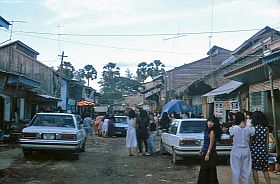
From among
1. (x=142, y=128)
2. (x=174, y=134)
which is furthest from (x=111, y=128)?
(x=174, y=134)

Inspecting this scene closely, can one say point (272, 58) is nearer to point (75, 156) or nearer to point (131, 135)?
point (131, 135)

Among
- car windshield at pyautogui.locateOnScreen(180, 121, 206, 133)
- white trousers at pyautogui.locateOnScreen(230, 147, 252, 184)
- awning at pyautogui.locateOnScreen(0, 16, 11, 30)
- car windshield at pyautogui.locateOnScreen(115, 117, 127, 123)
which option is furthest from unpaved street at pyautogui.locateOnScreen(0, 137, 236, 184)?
car windshield at pyautogui.locateOnScreen(115, 117, 127, 123)

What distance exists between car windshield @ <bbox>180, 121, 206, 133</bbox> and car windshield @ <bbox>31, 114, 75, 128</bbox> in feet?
13.2

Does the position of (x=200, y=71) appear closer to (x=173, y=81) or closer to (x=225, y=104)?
(x=173, y=81)

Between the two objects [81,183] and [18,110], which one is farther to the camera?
[18,110]

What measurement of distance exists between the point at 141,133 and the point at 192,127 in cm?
293

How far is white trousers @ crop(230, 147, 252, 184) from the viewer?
826cm

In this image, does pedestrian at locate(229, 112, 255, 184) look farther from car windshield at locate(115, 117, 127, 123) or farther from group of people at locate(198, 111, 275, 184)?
car windshield at locate(115, 117, 127, 123)

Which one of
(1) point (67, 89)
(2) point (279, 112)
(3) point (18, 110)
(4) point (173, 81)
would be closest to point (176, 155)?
(2) point (279, 112)

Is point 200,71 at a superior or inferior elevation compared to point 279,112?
superior

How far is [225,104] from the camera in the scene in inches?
863

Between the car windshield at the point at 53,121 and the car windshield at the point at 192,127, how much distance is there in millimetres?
4028

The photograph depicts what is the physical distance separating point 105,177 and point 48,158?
172 inches

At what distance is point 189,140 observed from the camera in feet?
40.3
